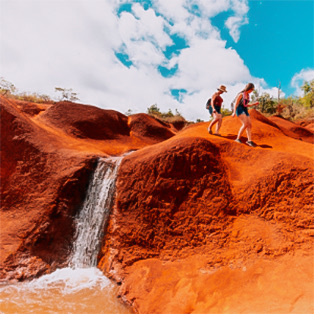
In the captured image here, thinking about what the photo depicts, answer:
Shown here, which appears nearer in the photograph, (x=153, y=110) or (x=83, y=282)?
(x=83, y=282)

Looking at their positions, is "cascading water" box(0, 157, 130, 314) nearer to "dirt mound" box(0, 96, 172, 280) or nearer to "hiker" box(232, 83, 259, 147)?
"dirt mound" box(0, 96, 172, 280)

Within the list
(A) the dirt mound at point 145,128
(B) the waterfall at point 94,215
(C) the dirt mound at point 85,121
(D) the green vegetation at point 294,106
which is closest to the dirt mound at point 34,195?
(B) the waterfall at point 94,215

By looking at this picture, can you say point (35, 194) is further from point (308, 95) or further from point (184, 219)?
point (308, 95)

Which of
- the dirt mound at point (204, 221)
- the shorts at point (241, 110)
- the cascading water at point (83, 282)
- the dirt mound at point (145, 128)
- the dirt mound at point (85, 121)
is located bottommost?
the cascading water at point (83, 282)

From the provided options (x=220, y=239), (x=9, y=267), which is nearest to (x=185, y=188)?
(x=220, y=239)

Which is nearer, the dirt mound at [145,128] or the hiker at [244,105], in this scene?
the hiker at [244,105]

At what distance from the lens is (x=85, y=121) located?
13.3 meters

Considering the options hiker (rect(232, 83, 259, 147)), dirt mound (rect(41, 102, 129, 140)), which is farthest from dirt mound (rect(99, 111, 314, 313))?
dirt mound (rect(41, 102, 129, 140))

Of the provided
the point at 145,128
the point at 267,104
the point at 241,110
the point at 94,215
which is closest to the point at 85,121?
the point at 145,128

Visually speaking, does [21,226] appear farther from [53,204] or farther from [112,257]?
[112,257]

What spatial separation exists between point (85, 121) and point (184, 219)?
36.7 ft

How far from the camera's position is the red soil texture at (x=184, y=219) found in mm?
3104

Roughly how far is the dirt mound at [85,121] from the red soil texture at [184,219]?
4.96 meters

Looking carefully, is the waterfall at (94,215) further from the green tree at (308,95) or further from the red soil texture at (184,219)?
the green tree at (308,95)
